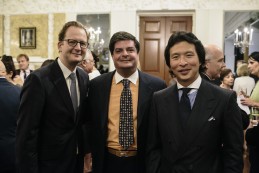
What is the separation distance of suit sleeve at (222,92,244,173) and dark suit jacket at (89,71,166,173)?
2.17 feet

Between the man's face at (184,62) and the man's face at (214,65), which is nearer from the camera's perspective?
the man's face at (184,62)

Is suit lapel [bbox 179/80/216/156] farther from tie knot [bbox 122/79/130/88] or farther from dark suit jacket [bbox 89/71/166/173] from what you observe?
tie knot [bbox 122/79/130/88]

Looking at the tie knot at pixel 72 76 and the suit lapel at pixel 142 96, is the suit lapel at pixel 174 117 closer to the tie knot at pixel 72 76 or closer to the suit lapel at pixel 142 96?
the suit lapel at pixel 142 96

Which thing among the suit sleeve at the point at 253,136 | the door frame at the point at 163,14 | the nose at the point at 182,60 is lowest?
the suit sleeve at the point at 253,136

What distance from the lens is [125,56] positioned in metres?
2.29

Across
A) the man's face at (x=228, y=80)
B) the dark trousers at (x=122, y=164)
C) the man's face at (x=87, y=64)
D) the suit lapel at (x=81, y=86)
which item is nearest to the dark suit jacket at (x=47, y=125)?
the suit lapel at (x=81, y=86)

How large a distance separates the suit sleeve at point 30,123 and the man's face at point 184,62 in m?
0.89

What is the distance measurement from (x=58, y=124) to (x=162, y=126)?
2.42 feet

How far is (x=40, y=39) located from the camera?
695cm

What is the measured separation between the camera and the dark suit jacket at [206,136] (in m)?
1.70

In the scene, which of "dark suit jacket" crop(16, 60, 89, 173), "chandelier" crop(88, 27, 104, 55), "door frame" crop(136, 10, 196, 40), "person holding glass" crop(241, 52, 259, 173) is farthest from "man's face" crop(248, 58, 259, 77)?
"chandelier" crop(88, 27, 104, 55)

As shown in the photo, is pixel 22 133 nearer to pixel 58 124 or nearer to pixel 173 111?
pixel 58 124

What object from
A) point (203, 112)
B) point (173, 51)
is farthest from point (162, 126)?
point (173, 51)

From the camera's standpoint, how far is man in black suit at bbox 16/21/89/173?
6.78 feet
